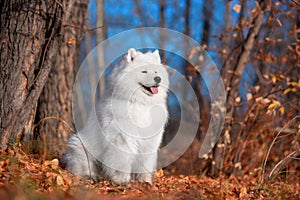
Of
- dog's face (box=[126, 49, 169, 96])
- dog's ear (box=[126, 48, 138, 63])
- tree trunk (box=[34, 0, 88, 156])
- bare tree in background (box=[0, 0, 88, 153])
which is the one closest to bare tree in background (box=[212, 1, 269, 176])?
dog's face (box=[126, 49, 169, 96])

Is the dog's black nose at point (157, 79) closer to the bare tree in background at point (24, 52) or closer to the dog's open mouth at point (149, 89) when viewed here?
the dog's open mouth at point (149, 89)

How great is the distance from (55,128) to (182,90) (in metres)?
3.18

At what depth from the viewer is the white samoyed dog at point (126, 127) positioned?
442cm

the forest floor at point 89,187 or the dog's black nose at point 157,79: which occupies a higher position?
the dog's black nose at point 157,79

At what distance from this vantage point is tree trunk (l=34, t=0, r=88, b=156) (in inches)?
229

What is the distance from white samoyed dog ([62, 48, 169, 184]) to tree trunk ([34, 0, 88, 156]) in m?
1.25

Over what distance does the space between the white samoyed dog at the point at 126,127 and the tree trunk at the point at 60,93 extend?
1.25m

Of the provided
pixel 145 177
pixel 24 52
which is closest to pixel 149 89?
pixel 145 177

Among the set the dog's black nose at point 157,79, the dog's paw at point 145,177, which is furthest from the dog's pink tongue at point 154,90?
the dog's paw at point 145,177

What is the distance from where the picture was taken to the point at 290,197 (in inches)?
164

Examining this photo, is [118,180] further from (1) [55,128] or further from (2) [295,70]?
(2) [295,70]

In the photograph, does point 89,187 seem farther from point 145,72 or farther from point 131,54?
point 131,54

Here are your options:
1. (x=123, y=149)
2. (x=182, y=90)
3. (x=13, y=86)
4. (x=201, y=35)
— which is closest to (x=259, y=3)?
(x=182, y=90)

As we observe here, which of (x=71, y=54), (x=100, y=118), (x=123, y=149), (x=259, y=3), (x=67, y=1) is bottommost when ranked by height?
(x=123, y=149)
